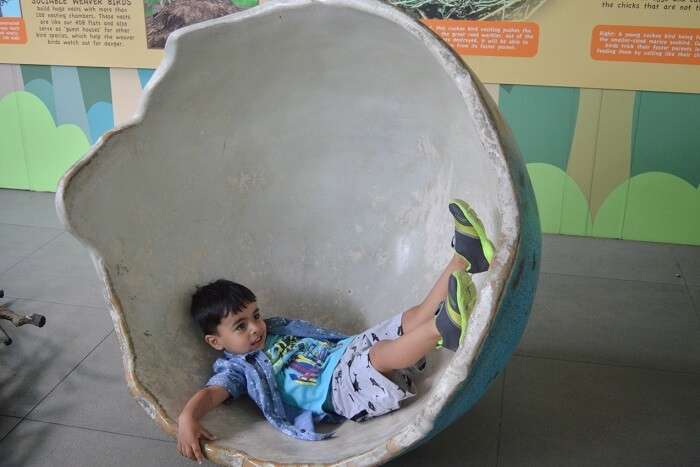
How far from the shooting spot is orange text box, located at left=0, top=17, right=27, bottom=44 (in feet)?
10.1

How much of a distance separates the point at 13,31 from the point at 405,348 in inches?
101

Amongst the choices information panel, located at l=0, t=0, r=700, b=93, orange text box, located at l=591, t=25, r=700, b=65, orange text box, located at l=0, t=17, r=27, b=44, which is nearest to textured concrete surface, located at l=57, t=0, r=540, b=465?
information panel, located at l=0, t=0, r=700, b=93

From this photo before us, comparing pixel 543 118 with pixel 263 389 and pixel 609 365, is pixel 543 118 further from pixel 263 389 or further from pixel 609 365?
pixel 263 389

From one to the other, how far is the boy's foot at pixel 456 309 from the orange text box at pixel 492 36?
1.61 meters

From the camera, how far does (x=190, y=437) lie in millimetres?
1312

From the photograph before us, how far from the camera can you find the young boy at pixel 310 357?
1.36 metres

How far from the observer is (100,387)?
192 centimetres

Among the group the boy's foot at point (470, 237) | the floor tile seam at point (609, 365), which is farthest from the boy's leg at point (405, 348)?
the floor tile seam at point (609, 365)

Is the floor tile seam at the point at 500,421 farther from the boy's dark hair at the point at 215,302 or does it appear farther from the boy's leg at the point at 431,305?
the boy's dark hair at the point at 215,302

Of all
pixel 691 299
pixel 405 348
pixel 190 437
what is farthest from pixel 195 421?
pixel 691 299

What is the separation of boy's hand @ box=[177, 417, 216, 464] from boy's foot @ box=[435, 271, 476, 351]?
489mm

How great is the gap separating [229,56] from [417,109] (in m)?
0.45

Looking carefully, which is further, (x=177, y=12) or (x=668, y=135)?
(x=177, y=12)

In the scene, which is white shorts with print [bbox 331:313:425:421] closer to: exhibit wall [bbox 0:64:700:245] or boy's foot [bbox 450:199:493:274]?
boy's foot [bbox 450:199:493:274]
